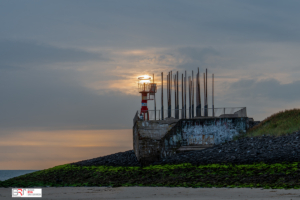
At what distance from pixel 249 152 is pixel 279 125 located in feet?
22.4

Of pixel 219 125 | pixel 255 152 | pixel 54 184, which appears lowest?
pixel 54 184

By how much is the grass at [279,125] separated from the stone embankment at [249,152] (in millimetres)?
1046

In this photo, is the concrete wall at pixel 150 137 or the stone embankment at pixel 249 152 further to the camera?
the concrete wall at pixel 150 137

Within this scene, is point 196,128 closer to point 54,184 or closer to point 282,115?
point 282,115

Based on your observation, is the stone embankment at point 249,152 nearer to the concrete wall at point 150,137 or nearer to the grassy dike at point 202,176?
the concrete wall at point 150,137

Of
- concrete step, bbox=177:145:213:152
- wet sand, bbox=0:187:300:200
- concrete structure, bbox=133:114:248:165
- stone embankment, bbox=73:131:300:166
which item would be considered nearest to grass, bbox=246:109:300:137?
stone embankment, bbox=73:131:300:166

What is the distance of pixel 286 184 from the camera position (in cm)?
1741

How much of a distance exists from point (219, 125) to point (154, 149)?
220 inches

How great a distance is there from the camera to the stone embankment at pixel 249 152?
24.7 m

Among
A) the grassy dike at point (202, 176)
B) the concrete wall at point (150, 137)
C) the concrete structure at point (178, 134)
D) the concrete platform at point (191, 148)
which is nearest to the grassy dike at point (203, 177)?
the grassy dike at point (202, 176)

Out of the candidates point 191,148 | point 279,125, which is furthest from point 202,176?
point 279,125

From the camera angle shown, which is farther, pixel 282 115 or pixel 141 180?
pixel 282 115

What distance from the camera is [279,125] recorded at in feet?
106

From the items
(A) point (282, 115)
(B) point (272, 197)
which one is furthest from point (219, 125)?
(B) point (272, 197)
